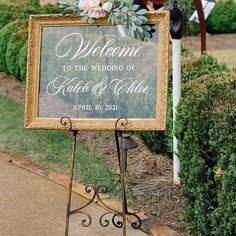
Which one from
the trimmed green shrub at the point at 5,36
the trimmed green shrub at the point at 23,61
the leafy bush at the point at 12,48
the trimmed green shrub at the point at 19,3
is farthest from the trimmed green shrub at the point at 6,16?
the trimmed green shrub at the point at 23,61

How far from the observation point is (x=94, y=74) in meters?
4.72

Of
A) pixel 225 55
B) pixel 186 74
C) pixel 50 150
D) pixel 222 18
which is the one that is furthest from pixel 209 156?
pixel 222 18

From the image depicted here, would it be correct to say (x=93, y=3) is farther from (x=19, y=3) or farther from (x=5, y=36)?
(x=19, y=3)

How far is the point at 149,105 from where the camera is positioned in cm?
459

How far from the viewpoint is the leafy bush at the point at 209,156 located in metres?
4.22

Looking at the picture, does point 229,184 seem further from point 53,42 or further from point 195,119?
point 53,42

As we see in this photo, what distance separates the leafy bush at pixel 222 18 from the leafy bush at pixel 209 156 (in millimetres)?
12091

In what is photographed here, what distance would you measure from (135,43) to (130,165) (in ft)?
6.55

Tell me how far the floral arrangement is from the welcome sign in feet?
0.19

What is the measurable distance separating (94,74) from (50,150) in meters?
2.34

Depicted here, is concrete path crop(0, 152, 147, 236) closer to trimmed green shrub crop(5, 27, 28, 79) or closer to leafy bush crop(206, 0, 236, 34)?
trimmed green shrub crop(5, 27, 28, 79)

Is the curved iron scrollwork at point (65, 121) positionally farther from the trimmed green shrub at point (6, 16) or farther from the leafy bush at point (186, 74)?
the trimmed green shrub at point (6, 16)

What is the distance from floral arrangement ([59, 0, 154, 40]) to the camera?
455 cm

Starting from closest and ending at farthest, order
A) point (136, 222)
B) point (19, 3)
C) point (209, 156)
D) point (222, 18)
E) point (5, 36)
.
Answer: point (209, 156)
point (136, 222)
point (5, 36)
point (19, 3)
point (222, 18)
